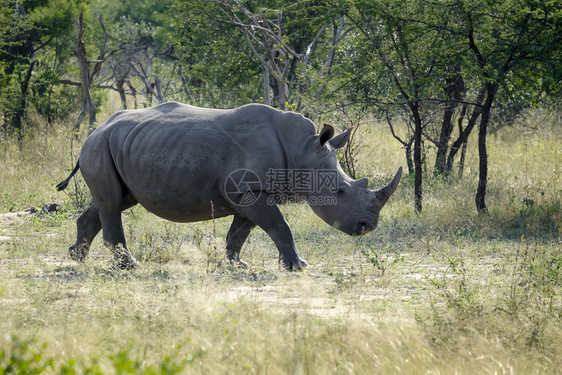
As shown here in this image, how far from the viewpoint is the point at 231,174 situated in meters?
8.04

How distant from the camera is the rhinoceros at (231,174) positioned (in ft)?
26.5

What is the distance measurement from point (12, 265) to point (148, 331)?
3465 millimetres

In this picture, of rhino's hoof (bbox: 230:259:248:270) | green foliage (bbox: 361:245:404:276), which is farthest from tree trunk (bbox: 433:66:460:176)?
rhino's hoof (bbox: 230:259:248:270)

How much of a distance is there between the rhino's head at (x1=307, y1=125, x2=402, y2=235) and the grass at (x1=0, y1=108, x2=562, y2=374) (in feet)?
1.61

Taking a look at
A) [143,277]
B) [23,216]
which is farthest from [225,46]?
[143,277]

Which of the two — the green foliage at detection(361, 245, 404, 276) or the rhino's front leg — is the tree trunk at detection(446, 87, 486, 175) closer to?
the green foliage at detection(361, 245, 404, 276)

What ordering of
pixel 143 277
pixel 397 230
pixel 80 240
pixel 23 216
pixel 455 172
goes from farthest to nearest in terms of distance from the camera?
pixel 455 172 → pixel 23 216 → pixel 397 230 → pixel 80 240 → pixel 143 277

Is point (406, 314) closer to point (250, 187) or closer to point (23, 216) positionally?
point (250, 187)

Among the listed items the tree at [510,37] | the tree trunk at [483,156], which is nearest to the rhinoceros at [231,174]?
the tree at [510,37]

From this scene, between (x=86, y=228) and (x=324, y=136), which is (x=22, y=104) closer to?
(x=86, y=228)

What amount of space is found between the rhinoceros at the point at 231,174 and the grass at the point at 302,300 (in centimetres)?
46

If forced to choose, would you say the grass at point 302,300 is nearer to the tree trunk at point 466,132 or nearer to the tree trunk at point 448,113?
the tree trunk at point 466,132

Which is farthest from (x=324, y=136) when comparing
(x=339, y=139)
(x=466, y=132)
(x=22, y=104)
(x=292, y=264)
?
(x=22, y=104)

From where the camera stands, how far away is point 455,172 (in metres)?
15.2
